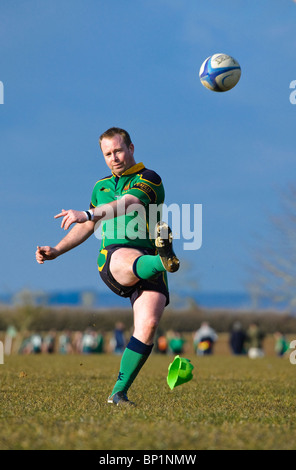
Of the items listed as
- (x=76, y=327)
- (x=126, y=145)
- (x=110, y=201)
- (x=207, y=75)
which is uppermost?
(x=207, y=75)

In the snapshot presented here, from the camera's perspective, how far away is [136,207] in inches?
231

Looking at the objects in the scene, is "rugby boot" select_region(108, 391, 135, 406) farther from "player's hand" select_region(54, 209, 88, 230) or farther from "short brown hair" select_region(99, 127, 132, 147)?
"short brown hair" select_region(99, 127, 132, 147)

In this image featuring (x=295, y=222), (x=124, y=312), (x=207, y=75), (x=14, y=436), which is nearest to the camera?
(x=14, y=436)

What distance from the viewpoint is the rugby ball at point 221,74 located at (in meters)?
8.34

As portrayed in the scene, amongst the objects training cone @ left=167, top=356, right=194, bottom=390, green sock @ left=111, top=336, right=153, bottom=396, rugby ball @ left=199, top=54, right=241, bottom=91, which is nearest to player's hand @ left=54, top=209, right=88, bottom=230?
green sock @ left=111, top=336, right=153, bottom=396

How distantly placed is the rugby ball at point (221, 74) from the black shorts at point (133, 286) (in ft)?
10.9

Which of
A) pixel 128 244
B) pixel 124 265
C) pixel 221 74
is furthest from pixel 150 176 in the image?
pixel 221 74

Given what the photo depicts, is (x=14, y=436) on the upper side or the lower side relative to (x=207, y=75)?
lower

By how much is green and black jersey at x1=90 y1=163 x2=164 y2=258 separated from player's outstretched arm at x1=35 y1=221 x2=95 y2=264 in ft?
0.85

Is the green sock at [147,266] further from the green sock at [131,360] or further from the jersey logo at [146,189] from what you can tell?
the green sock at [131,360]
